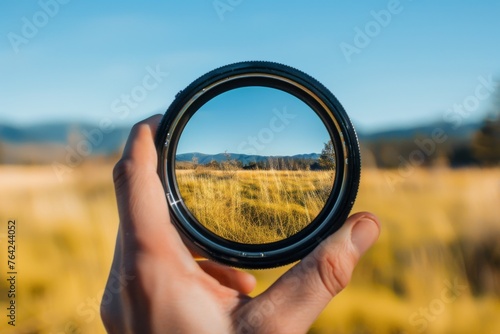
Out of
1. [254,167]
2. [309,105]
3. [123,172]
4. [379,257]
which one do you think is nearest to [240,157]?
[254,167]

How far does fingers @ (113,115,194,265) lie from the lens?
A: 1.04m

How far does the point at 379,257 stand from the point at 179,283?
1.57 metres

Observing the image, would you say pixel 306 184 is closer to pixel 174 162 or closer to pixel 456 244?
pixel 174 162

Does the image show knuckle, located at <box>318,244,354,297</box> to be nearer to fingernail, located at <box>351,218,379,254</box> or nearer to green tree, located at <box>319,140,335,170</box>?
fingernail, located at <box>351,218,379,254</box>

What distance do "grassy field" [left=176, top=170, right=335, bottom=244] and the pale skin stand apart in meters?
0.22

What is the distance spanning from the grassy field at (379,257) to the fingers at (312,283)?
1158mm

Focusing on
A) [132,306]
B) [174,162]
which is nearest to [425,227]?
[174,162]

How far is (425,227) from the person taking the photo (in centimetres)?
264

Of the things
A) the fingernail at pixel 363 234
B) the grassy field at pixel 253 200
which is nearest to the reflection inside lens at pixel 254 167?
the grassy field at pixel 253 200

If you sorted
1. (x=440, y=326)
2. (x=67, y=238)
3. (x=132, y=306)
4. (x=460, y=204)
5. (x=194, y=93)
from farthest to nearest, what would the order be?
(x=460, y=204) < (x=67, y=238) < (x=440, y=326) < (x=194, y=93) < (x=132, y=306)

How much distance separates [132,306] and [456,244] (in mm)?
1888

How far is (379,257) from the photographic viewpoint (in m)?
2.48

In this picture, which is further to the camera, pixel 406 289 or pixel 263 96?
pixel 406 289

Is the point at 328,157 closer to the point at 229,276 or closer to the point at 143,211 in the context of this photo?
the point at 229,276
